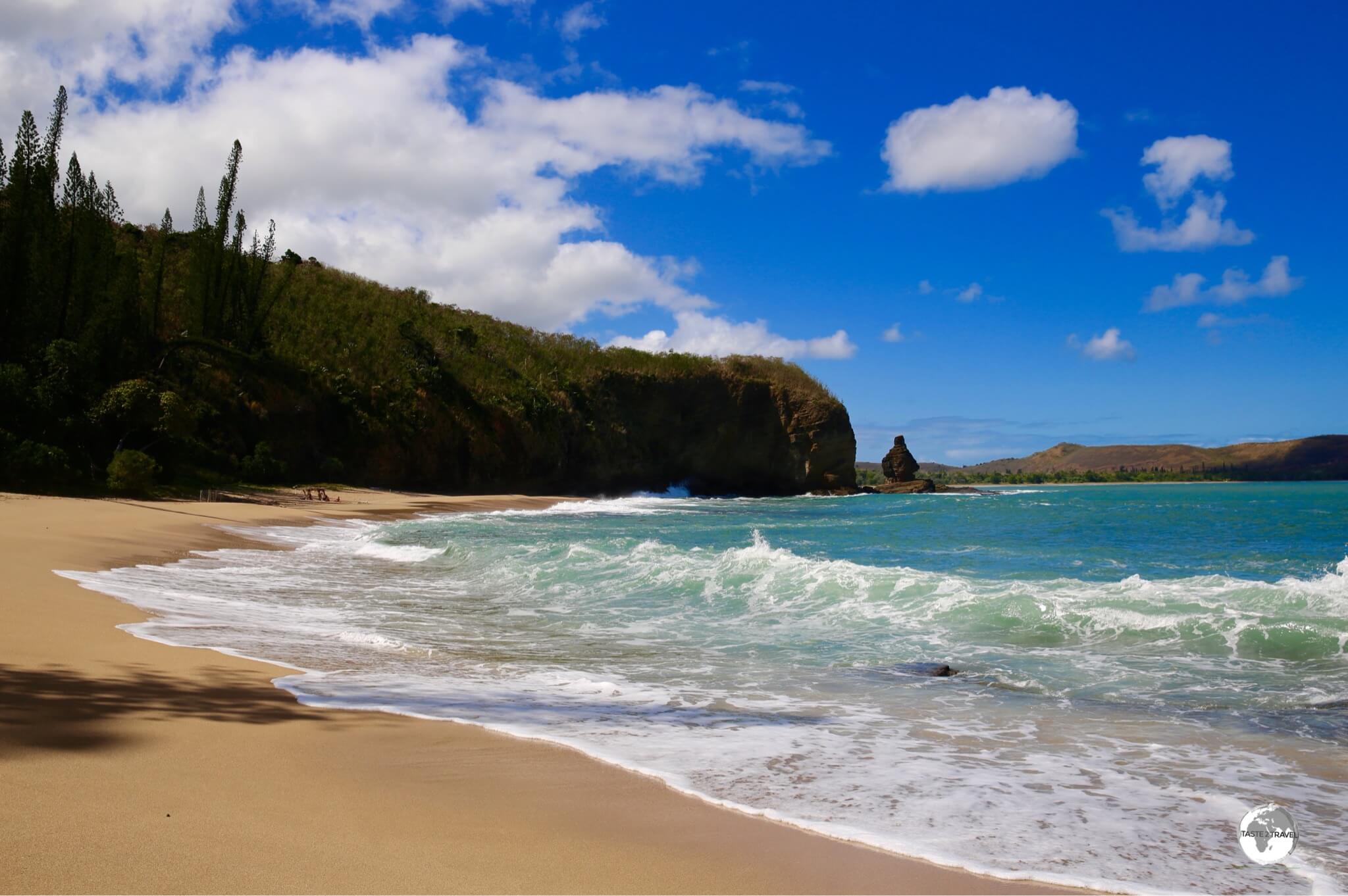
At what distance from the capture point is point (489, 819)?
3223mm

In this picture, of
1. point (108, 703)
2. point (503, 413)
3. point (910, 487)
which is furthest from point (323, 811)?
point (910, 487)

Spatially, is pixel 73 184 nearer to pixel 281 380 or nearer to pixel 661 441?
pixel 281 380

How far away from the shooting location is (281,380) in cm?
3884

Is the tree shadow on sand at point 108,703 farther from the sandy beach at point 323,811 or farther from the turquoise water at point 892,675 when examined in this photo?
the turquoise water at point 892,675

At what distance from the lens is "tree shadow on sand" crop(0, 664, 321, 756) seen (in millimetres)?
3592

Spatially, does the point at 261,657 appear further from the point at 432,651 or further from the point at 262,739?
the point at 262,739

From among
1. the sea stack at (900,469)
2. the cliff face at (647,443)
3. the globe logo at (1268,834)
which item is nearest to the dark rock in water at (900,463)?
the sea stack at (900,469)

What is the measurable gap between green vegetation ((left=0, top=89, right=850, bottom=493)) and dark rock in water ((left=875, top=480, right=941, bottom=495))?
8.64 metres

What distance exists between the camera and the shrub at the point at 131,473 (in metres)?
24.3

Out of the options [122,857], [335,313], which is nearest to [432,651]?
[122,857]

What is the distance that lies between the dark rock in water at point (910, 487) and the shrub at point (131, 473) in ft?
176

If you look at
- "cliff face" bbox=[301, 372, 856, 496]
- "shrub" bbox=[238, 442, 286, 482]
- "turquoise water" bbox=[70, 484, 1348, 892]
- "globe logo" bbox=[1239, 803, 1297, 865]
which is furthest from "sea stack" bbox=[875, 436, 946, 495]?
"globe logo" bbox=[1239, 803, 1297, 865]

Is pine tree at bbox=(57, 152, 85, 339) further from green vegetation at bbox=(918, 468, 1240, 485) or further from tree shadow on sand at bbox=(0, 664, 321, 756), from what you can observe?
green vegetation at bbox=(918, 468, 1240, 485)

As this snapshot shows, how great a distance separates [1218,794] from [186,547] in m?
15.3
